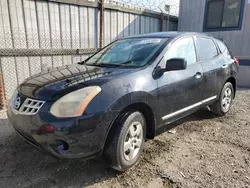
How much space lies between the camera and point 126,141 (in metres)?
2.40

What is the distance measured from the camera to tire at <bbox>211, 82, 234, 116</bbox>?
4.10m

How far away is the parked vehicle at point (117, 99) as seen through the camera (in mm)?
1988

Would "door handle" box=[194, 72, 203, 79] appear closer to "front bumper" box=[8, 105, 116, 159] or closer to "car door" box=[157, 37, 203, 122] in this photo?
"car door" box=[157, 37, 203, 122]

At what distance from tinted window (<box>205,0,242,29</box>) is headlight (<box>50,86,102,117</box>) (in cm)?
790

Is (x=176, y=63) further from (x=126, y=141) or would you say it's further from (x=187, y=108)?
(x=126, y=141)

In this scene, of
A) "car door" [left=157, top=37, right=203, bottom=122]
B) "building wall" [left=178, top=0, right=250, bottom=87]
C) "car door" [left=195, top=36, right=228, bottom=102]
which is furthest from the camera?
"building wall" [left=178, top=0, right=250, bottom=87]

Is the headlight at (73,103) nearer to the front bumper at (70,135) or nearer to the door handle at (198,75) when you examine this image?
the front bumper at (70,135)

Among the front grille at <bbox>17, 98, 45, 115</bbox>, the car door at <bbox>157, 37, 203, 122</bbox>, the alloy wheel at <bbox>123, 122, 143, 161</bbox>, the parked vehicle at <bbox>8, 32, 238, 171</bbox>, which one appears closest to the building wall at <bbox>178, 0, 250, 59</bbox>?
the parked vehicle at <bbox>8, 32, 238, 171</bbox>

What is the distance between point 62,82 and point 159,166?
5.12 feet

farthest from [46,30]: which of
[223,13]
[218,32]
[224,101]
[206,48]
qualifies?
[223,13]

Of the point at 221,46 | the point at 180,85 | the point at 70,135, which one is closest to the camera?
the point at 70,135

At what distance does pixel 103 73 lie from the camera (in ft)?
8.13

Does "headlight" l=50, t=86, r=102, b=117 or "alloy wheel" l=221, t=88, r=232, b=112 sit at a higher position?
"headlight" l=50, t=86, r=102, b=117

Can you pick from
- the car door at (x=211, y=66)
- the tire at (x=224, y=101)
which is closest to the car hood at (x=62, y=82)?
the car door at (x=211, y=66)
